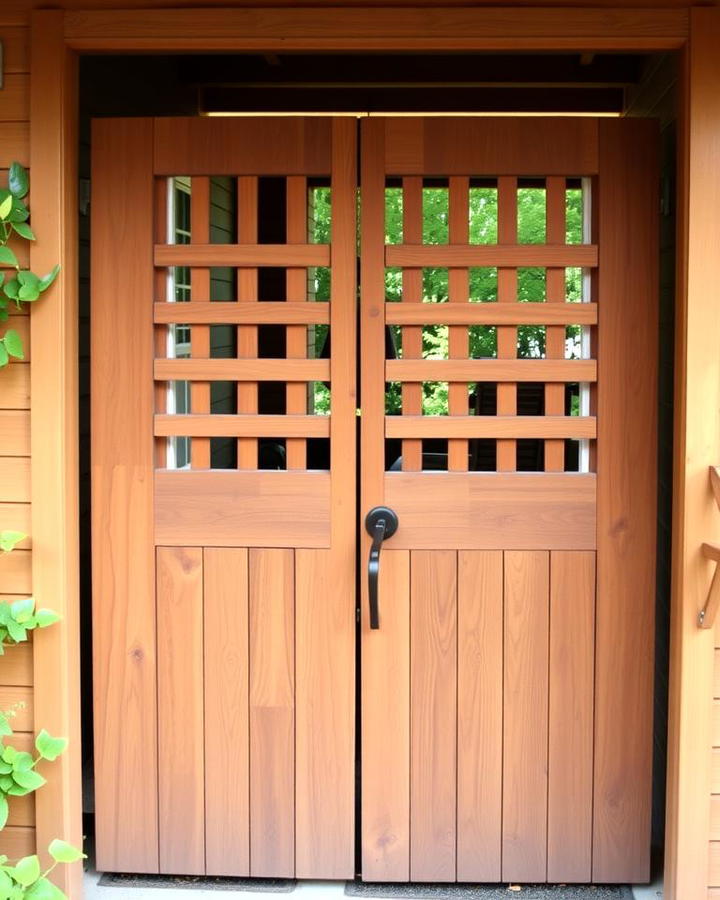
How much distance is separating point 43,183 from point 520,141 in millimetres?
1176

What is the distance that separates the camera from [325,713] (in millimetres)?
2844

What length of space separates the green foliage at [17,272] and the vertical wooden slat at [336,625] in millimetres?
722

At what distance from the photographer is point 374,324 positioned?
2762 mm

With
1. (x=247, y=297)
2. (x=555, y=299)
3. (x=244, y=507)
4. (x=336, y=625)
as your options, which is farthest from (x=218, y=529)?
(x=555, y=299)

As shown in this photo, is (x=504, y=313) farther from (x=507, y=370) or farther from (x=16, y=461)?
(x=16, y=461)

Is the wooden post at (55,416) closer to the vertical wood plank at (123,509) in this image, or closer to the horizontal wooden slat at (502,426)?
the vertical wood plank at (123,509)

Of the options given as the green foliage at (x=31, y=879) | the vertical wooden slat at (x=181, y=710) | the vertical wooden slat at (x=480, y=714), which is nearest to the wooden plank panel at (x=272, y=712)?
the vertical wooden slat at (x=181, y=710)

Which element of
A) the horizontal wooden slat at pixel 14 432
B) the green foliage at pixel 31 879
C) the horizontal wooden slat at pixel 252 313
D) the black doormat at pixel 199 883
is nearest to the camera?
the green foliage at pixel 31 879

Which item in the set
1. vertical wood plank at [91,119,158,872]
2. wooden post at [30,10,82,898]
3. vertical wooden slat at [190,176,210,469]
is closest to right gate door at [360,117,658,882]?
vertical wooden slat at [190,176,210,469]

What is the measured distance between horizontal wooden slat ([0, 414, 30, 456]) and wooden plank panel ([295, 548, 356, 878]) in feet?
2.42

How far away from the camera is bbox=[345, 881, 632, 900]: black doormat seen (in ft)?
9.29

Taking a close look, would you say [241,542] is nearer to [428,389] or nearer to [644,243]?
[428,389]

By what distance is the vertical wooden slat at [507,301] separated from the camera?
9.02ft

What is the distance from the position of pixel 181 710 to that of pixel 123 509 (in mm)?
551
